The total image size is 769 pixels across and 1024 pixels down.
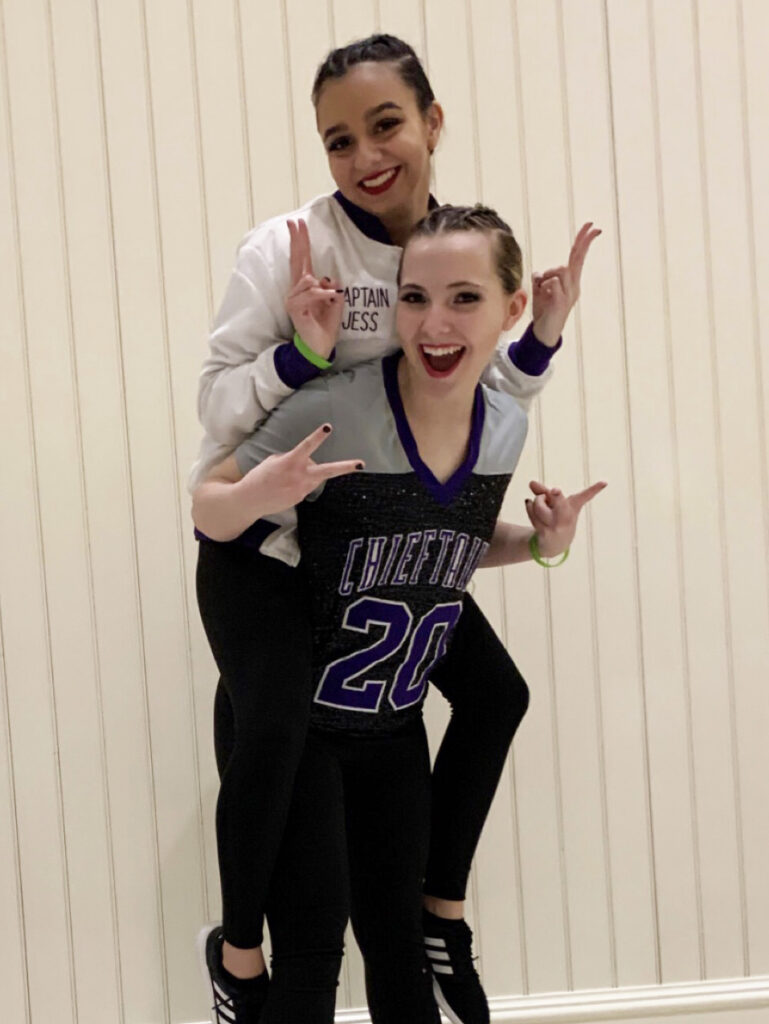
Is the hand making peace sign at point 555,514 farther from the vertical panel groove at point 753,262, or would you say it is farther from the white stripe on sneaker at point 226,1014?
the white stripe on sneaker at point 226,1014

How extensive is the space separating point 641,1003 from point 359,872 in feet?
2.67

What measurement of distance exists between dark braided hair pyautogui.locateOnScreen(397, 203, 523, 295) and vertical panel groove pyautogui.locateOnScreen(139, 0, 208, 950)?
0.66 meters

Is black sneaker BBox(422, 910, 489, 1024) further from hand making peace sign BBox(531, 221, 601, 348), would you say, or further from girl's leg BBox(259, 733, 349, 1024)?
hand making peace sign BBox(531, 221, 601, 348)

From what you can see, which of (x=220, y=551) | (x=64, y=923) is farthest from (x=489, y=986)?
(x=220, y=551)

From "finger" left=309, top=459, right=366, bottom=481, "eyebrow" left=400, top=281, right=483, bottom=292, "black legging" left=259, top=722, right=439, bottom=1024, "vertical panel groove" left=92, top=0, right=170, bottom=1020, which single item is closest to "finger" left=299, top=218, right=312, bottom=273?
"eyebrow" left=400, top=281, right=483, bottom=292

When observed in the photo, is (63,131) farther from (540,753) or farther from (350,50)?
(540,753)

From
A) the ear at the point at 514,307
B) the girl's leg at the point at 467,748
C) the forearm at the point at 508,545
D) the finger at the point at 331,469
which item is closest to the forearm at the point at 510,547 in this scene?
the forearm at the point at 508,545

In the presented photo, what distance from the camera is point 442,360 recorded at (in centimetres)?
148

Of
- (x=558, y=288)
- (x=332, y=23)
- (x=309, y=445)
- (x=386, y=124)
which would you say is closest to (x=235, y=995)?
(x=309, y=445)

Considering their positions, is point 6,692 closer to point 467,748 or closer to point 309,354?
point 467,748

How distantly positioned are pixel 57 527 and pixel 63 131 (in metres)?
0.69

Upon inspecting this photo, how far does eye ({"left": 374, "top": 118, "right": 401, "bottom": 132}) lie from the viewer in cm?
148

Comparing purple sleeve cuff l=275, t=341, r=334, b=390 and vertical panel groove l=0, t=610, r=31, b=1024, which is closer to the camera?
purple sleeve cuff l=275, t=341, r=334, b=390

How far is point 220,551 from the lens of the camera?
152 centimetres
